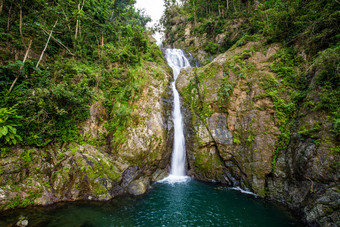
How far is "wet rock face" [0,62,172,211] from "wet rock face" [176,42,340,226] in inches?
106

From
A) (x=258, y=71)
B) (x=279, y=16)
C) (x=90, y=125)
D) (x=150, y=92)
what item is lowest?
(x=90, y=125)

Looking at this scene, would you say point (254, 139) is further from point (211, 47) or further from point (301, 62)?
point (211, 47)

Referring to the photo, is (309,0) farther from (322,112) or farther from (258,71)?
(322,112)

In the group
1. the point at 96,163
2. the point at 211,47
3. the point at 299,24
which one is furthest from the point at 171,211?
the point at 211,47

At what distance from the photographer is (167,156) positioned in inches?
399

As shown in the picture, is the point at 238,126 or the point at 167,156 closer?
the point at 238,126

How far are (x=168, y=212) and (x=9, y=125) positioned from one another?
24.5ft

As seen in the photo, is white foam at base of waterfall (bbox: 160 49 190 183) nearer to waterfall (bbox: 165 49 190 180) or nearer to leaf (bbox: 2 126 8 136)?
waterfall (bbox: 165 49 190 180)

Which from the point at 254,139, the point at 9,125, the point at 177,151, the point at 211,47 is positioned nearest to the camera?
the point at 9,125

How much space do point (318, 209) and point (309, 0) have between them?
11.1 m

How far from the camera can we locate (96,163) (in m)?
7.20

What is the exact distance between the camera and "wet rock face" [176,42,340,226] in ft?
17.1

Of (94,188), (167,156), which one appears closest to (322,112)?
(167,156)

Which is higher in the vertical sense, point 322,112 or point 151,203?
point 322,112
